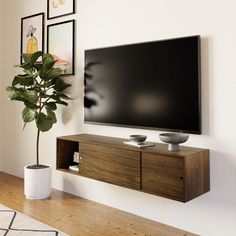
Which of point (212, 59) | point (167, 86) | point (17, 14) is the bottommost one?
point (167, 86)

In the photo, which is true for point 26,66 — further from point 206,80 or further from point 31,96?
point 206,80

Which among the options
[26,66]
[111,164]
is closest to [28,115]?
[26,66]

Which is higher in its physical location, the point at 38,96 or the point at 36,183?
the point at 38,96

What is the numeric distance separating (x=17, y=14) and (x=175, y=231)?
3.07m

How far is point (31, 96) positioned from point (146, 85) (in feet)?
3.80

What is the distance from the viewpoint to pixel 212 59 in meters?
2.05

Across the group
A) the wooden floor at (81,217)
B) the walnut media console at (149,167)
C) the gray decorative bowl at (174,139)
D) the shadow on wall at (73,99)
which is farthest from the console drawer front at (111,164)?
the shadow on wall at (73,99)

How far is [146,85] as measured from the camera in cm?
234

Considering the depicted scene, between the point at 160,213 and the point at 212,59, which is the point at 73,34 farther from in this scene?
the point at 160,213

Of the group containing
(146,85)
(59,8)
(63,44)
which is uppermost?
(59,8)

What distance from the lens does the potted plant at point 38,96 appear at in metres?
2.82

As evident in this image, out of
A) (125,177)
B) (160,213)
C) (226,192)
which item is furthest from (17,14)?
(226,192)

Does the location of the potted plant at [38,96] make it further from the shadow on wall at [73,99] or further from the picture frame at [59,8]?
the picture frame at [59,8]

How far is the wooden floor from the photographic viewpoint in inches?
87.3
